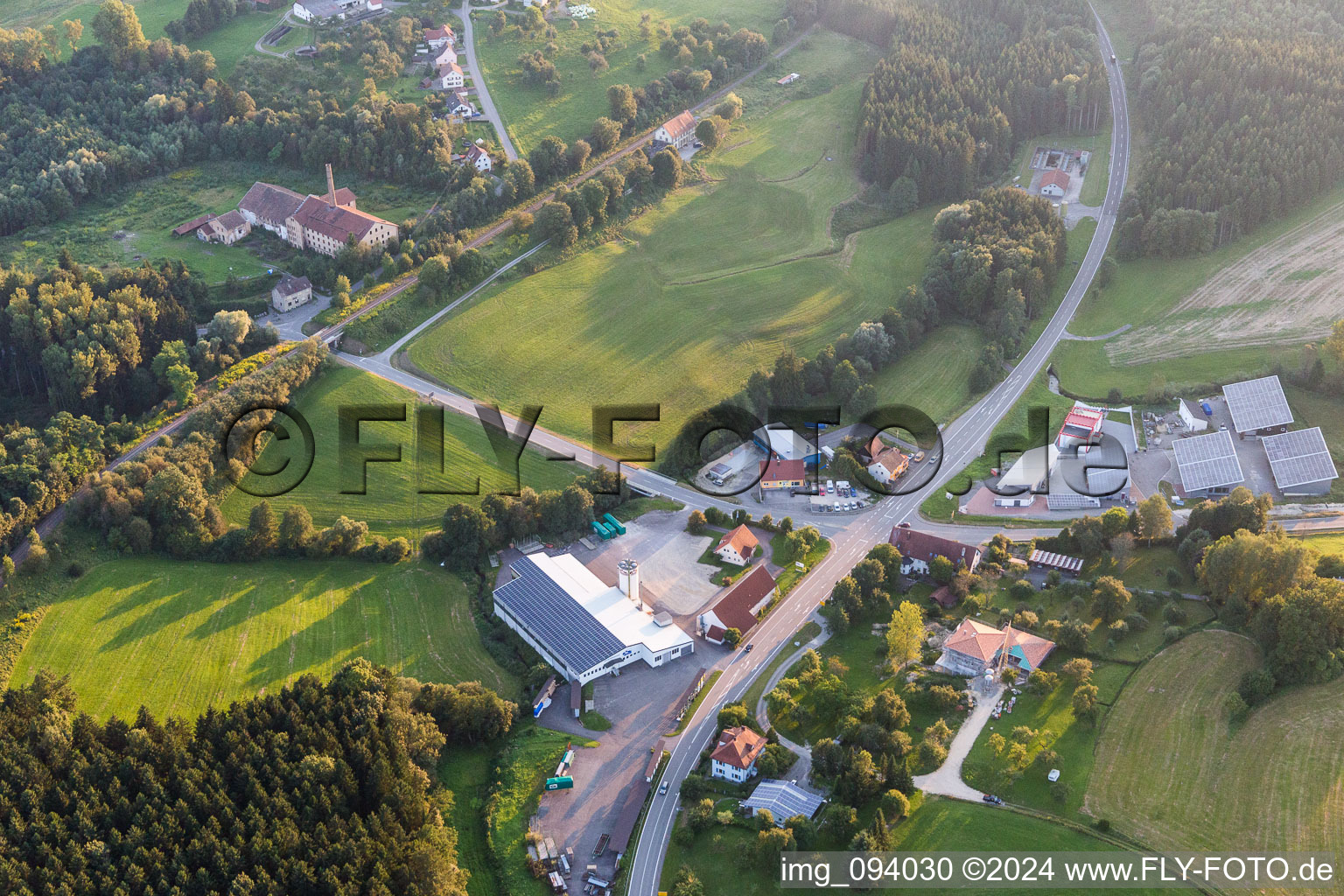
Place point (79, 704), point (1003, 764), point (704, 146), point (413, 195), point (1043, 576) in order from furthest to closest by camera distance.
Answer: point (704, 146), point (413, 195), point (1043, 576), point (79, 704), point (1003, 764)

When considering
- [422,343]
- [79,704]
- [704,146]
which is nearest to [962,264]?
[704,146]

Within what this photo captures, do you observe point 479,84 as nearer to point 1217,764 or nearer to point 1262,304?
point 1262,304

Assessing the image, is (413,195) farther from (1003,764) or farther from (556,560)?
(1003,764)

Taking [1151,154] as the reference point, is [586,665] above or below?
below

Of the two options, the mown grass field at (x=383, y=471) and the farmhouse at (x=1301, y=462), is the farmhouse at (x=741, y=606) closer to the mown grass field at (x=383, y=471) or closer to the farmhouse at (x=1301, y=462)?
the mown grass field at (x=383, y=471)

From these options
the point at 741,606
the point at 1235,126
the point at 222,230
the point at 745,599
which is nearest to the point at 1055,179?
the point at 1235,126

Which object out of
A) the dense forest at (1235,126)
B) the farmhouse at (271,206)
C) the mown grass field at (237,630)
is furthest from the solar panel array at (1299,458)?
the farmhouse at (271,206)

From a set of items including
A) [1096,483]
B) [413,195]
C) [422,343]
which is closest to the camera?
[1096,483]
